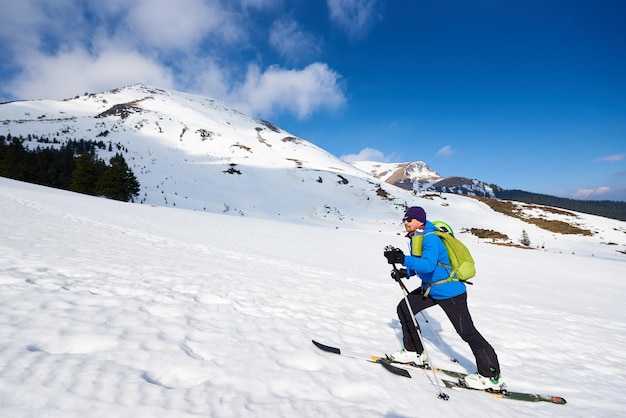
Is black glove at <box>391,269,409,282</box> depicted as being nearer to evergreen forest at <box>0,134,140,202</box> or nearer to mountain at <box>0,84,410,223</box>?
mountain at <box>0,84,410,223</box>

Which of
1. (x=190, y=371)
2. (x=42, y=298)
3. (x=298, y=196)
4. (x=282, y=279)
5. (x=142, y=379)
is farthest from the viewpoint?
(x=298, y=196)

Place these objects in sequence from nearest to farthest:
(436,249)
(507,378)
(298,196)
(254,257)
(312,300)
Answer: (436,249) → (507,378) → (312,300) → (254,257) → (298,196)

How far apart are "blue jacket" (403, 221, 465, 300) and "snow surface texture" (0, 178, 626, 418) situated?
55.7 inches

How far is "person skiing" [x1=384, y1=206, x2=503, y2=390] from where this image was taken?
14.4ft

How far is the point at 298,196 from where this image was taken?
58375 millimetres

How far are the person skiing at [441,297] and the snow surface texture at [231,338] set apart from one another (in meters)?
0.35

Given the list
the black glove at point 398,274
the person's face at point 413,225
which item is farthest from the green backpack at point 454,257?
the black glove at point 398,274

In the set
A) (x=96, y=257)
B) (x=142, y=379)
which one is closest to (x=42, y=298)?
(x=142, y=379)

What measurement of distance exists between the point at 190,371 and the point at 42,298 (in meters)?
3.24

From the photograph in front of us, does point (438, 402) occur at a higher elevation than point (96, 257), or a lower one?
lower

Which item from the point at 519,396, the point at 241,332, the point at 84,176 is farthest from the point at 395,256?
the point at 84,176

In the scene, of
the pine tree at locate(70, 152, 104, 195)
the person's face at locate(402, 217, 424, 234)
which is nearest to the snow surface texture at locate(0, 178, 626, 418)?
the person's face at locate(402, 217, 424, 234)

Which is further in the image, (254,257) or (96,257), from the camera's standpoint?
(254,257)

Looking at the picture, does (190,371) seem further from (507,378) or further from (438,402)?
(507,378)
